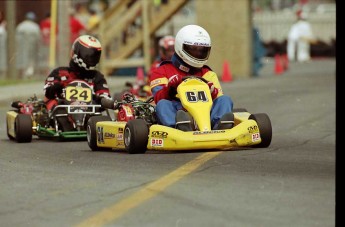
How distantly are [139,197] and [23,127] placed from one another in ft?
18.9

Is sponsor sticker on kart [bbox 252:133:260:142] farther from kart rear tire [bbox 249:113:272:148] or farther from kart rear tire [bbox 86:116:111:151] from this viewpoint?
kart rear tire [bbox 86:116:111:151]

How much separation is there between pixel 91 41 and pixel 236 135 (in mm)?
3908

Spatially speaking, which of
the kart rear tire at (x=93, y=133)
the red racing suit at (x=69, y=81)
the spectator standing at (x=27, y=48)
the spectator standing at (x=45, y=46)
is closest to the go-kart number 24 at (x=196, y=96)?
the kart rear tire at (x=93, y=133)

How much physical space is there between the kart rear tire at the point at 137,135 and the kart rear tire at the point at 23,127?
2336 millimetres

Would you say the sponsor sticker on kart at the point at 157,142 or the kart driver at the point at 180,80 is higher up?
the kart driver at the point at 180,80

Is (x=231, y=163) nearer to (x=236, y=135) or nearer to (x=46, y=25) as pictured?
(x=236, y=135)

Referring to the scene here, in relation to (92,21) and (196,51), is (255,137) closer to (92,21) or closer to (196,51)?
(196,51)

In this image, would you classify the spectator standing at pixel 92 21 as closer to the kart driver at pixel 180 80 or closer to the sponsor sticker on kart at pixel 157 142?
the kart driver at pixel 180 80

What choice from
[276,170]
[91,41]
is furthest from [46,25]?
[276,170]

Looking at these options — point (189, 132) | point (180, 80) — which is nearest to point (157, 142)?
point (189, 132)

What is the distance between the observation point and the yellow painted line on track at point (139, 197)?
28.0 ft

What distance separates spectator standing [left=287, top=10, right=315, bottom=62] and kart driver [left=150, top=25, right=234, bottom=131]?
31857mm

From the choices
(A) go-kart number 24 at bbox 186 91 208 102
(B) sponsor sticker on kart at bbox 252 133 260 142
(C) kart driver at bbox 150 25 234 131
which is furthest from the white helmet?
A: (B) sponsor sticker on kart at bbox 252 133 260 142

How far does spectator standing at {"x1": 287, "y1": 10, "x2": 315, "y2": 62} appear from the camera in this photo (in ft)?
151
